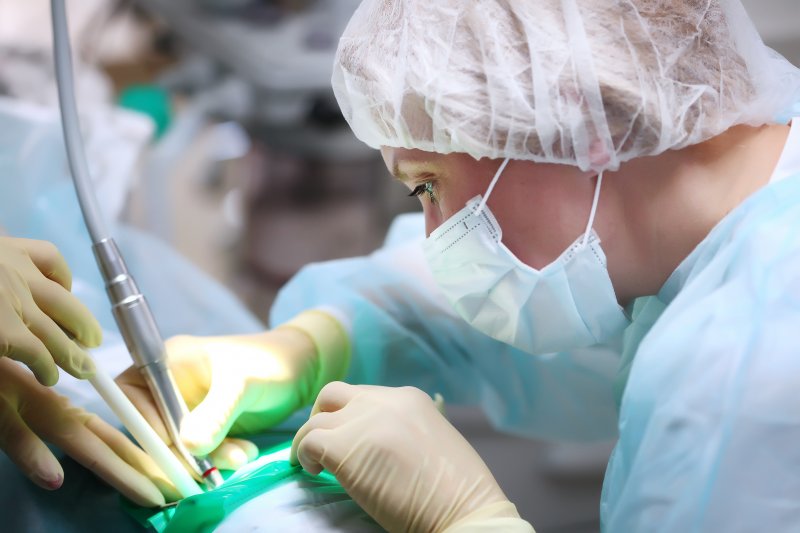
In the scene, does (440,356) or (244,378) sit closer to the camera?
(244,378)

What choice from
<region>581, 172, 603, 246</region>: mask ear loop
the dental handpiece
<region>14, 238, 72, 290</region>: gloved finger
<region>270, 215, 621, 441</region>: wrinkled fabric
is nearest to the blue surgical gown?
<region>581, 172, 603, 246</region>: mask ear loop

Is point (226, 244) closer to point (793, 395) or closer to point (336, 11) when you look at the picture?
point (336, 11)

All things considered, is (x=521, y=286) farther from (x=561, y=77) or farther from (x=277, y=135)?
(x=277, y=135)

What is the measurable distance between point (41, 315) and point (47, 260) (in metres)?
0.09

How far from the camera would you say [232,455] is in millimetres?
931

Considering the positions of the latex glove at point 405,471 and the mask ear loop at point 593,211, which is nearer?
the latex glove at point 405,471

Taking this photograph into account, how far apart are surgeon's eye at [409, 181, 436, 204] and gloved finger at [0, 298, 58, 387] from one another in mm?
418

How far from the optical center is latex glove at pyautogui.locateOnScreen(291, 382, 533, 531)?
30.0 inches

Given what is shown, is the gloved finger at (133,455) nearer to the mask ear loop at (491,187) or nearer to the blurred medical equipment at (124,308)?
the blurred medical equipment at (124,308)

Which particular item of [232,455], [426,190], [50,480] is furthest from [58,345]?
[426,190]

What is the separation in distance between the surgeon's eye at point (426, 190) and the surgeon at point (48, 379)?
14.5 inches

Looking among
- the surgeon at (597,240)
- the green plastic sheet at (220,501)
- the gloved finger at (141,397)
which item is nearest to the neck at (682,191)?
the surgeon at (597,240)

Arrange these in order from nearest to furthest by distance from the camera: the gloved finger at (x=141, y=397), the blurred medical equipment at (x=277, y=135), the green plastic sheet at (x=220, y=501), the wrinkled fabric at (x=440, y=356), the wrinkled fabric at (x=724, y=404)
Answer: the wrinkled fabric at (x=724, y=404), the green plastic sheet at (x=220, y=501), the gloved finger at (x=141, y=397), the wrinkled fabric at (x=440, y=356), the blurred medical equipment at (x=277, y=135)

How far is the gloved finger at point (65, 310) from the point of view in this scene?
792mm
